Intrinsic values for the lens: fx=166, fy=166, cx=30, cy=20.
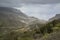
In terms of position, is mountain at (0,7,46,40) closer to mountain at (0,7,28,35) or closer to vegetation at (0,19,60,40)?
mountain at (0,7,28,35)

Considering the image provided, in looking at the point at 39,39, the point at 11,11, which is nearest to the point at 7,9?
the point at 11,11

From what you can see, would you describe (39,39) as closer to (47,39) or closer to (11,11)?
(47,39)

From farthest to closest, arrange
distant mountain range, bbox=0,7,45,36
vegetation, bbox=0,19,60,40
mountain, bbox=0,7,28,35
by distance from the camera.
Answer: distant mountain range, bbox=0,7,45,36, mountain, bbox=0,7,28,35, vegetation, bbox=0,19,60,40

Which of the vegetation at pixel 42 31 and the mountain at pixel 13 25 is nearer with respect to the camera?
the vegetation at pixel 42 31

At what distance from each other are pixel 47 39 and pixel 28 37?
329 inches

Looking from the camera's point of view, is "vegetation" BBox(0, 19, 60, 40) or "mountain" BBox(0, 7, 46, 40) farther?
"mountain" BBox(0, 7, 46, 40)

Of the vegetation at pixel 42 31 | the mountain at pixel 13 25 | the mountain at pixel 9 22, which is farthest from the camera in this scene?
the mountain at pixel 9 22

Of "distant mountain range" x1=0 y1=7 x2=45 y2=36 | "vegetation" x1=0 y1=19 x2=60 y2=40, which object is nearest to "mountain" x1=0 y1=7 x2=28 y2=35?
"distant mountain range" x1=0 y1=7 x2=45 y2=36

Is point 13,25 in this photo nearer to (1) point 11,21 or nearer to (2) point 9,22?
(2) point 9,22

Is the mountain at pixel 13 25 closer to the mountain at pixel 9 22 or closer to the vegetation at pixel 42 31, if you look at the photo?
the mountain at pixel 9 22

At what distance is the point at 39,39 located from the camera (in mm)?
21672

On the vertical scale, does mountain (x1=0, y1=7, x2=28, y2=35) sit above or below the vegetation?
below

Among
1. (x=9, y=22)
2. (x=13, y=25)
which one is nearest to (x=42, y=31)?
(x=13, y=25)

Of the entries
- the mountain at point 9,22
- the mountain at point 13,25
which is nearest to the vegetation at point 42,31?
the mountain at point 13,25
